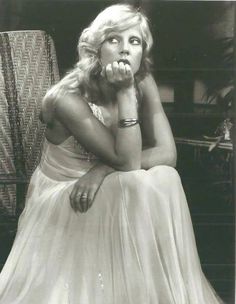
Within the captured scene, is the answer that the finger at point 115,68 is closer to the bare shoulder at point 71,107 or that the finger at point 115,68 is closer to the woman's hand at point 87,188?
the bare shoulder at point 71,107

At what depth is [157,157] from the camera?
2330 millimetres

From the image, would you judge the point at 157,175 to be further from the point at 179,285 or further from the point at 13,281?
the point at 13,281

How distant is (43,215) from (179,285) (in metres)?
0.64

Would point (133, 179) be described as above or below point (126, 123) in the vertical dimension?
below

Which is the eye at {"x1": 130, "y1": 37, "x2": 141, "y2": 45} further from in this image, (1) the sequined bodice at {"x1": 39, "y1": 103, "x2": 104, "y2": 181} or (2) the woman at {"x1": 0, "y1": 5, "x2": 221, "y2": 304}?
(1) the sequined bodice at {"x1": 39, "y1": 103, "x2": 104, "y2": 181}

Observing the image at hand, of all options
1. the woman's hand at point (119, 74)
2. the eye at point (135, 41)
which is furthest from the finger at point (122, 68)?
the eye at point (135, 41)

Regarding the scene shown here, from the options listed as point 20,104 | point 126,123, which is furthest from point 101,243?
point 20,104

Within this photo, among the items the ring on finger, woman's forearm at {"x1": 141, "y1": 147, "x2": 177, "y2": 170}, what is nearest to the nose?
woman's forearm at {"x1": 141, "y1": 147, "x2": 177, "y2": 170}

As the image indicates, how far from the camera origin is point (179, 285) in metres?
2.26

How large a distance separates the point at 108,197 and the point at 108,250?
217 millimetres

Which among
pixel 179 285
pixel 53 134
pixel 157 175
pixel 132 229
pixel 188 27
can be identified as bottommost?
pixel 179 285

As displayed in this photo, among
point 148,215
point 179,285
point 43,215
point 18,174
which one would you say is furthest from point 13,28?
point 179,285

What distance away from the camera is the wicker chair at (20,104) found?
2328 mm

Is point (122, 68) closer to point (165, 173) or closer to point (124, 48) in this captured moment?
point (124, 48)
